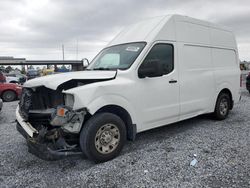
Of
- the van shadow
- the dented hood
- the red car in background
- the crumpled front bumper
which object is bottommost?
the van shadow

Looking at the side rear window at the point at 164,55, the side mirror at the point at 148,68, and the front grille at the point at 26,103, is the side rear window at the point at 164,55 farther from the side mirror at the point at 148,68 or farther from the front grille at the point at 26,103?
the front grille at the point at 26,103

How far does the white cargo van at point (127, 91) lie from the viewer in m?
3.16

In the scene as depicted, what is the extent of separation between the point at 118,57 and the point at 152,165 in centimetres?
218

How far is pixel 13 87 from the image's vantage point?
11.1 metres

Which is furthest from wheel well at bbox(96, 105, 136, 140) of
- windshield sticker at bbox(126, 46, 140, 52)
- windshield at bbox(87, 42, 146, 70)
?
windshield sticker at bbox(126, 46, 140, 52)

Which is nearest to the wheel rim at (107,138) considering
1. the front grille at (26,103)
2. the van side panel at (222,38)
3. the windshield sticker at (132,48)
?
the front grille at (26,103)

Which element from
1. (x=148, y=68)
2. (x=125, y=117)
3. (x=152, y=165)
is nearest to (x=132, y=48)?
(x=148, y=68)

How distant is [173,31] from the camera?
14.4ft

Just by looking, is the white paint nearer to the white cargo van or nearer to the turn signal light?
the white cargo van

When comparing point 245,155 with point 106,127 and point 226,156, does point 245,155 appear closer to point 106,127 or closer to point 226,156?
point 226,156

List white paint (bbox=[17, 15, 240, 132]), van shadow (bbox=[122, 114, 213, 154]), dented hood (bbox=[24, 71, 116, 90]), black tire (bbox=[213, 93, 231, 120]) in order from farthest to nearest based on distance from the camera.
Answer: black tire (bbox=[213, 93, 231, 120])
van shadow (bbox=[122, 114, 213, 154])
white paint (bbox=[17, 15, 240, 132])
dented hood (bbox=[24, 71, 116, 90])

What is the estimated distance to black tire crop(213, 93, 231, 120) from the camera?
224 inches

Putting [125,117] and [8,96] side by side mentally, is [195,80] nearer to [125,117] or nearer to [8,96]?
[125,117]

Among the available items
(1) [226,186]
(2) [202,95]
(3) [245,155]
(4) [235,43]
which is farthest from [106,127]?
(4) [235,43]
